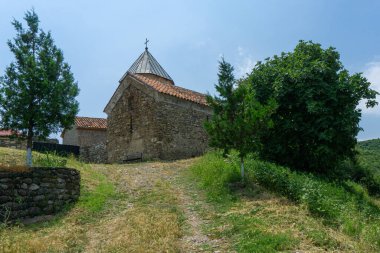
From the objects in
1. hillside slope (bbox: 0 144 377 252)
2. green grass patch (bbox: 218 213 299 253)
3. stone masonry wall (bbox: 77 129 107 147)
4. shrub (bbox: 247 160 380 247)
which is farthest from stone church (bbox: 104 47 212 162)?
green grass patch (bbox: 218 213 299 253)

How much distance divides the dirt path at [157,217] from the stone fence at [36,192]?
152 cm

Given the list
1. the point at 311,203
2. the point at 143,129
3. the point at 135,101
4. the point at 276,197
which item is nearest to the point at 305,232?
the point at 311,203

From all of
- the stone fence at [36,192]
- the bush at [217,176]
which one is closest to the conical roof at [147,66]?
the bush at [217,176]

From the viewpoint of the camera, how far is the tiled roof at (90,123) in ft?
91.1

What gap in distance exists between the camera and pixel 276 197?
958 centimetres

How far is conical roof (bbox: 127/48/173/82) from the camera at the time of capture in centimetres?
2591

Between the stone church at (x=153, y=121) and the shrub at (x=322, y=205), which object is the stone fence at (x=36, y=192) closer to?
the shrub at (x=322, y=205)

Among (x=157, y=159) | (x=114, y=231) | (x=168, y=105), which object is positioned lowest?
(x=114, y=231)

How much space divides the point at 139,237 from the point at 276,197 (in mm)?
4090

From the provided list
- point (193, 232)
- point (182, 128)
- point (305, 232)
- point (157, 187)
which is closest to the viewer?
point (305, 232)

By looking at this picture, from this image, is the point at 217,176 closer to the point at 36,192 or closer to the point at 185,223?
the point at 185,223

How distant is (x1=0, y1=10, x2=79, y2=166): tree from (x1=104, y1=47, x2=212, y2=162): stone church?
6.63 meters

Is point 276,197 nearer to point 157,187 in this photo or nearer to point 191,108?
point 157,187

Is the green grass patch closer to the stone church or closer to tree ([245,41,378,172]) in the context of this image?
tree ([245,41,378,172])
